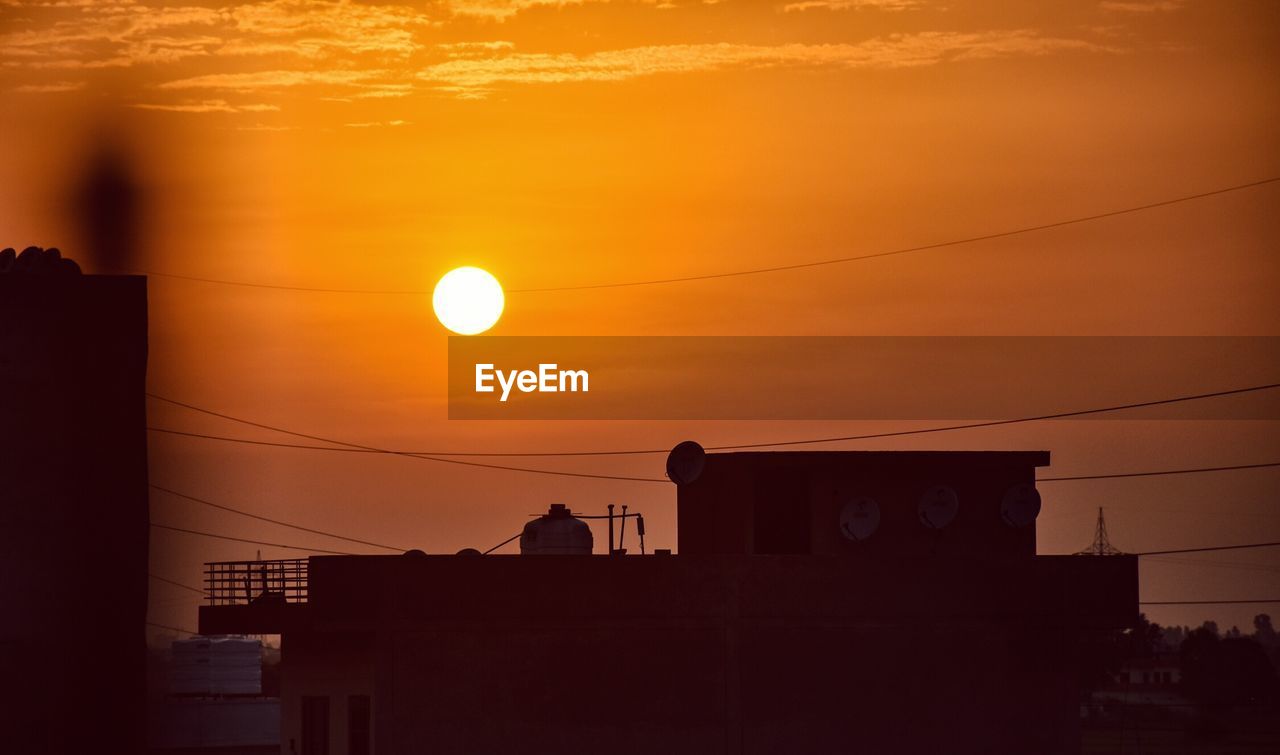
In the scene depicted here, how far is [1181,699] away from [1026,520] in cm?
11466

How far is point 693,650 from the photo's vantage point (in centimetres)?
3919

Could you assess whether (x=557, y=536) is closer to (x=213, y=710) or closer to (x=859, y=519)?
(x=859, y=519)

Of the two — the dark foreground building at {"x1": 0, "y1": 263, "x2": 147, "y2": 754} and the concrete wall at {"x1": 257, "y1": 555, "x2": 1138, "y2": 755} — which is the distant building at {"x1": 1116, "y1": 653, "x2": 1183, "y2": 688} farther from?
the dark foreground building at {"x1": 0, "y1": 263, "x2": 147, "y2": 754}

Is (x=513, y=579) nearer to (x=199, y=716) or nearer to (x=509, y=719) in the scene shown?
(x=509, y=719)

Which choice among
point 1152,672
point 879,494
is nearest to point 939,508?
point 879,494

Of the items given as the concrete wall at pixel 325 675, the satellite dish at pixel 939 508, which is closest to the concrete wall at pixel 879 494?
the satellite dish at pixel 939 508

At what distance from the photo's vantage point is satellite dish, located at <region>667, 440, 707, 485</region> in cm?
4362

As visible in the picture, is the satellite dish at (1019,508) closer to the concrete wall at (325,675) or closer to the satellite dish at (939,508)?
the satellite dish at (939,508)

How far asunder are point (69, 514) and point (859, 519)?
780 inches

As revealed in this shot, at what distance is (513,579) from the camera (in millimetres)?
39094

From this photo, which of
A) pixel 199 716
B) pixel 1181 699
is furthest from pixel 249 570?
pixel 1181 699

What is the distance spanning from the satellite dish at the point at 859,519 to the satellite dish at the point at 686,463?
3.82 meters

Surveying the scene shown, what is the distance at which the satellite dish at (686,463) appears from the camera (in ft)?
143

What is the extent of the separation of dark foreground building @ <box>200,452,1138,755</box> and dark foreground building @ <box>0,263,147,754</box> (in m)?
5.40
